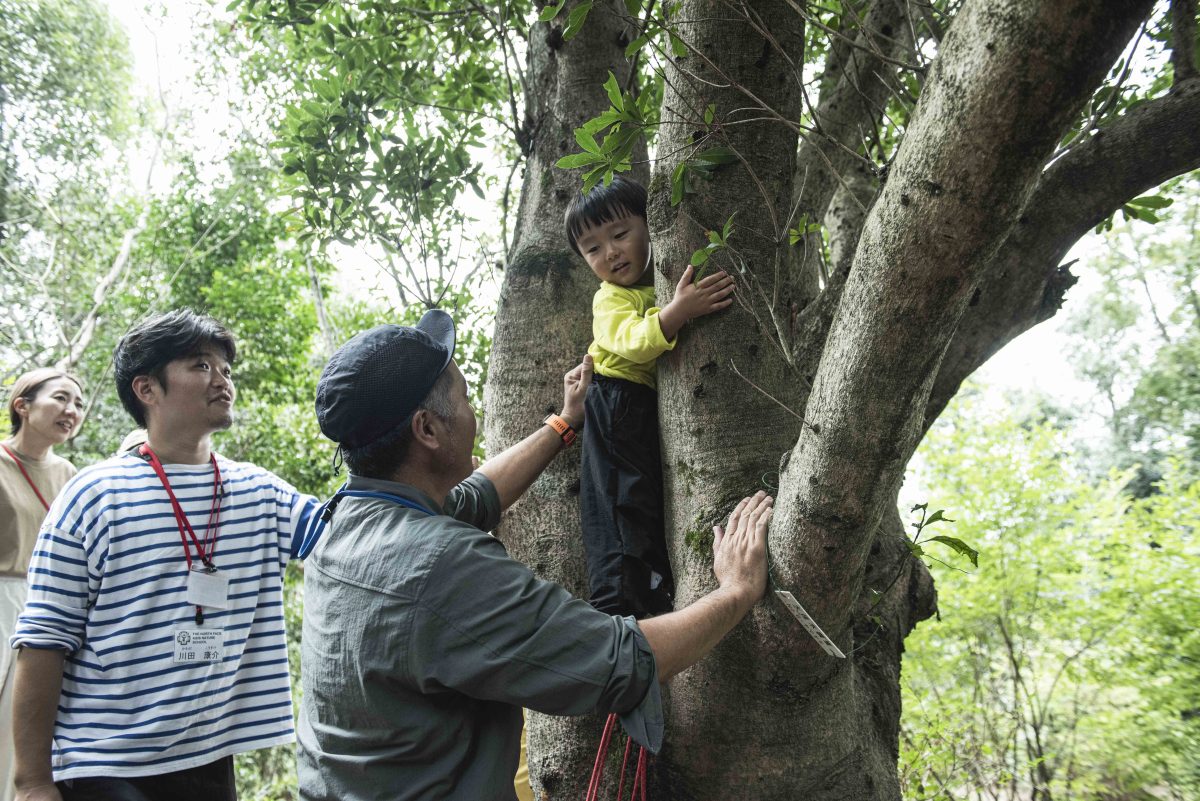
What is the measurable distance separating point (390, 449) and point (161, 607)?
0.85 meters

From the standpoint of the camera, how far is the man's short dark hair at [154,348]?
2.10 m

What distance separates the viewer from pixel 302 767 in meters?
1.52

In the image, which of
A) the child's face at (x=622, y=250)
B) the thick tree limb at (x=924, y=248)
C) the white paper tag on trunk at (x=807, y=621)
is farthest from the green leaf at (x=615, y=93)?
the white paper tag on trunk at (x=807, y=621)

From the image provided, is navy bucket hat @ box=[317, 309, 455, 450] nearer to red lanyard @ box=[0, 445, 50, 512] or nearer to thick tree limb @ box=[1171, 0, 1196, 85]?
thick tree limb @ box=[1171, 0, 1196, 85]

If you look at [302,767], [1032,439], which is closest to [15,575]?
[302,767]

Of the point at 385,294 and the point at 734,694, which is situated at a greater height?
the point at 385,294

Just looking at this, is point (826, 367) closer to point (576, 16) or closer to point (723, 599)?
point (723, 599)

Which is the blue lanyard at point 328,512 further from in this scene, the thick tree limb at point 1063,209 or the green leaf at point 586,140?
the thick tree limb at point 1063,209

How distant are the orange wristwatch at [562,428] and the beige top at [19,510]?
84.2 inches

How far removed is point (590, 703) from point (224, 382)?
4.88 feet

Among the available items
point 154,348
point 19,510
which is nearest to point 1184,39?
point 154,348

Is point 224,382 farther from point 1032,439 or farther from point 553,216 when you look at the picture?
point 1032,439

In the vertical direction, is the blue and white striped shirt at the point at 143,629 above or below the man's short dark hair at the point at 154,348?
below

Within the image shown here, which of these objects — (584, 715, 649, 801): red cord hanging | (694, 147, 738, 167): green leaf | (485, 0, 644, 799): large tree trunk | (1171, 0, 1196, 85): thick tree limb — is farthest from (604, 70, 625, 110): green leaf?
(584, 715, 649, 801): red cord hanging
